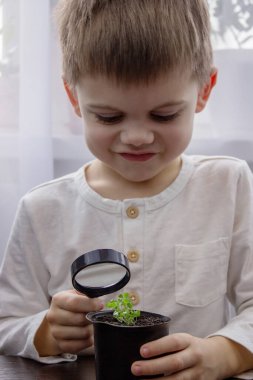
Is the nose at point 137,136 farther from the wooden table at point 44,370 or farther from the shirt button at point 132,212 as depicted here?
the wooden table at point 44,370

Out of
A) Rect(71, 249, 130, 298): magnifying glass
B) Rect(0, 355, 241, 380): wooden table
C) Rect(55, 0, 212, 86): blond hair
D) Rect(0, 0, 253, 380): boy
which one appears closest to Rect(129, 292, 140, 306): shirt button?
Rect(0, 0, 253, 380): boy

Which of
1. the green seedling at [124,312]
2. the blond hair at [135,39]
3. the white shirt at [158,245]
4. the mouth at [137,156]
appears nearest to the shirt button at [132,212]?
the white shirt at [158,245]

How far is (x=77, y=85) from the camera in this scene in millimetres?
1131

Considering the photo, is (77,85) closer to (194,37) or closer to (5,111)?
(194,37)

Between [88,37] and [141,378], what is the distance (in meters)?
0.49

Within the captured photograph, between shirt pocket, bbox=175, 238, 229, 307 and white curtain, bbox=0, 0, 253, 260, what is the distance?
44cm

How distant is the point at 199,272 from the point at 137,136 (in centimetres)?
26

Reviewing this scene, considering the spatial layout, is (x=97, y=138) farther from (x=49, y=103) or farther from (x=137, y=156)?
(x=49, y=103)

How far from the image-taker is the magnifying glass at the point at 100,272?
34.7 inches

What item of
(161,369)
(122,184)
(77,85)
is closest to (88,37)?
(77,85)

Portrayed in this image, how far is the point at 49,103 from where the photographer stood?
1571 millimetres

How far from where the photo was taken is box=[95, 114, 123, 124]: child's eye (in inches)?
42.7

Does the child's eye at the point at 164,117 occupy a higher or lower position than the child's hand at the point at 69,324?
higher

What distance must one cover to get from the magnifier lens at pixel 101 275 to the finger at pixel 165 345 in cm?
9
